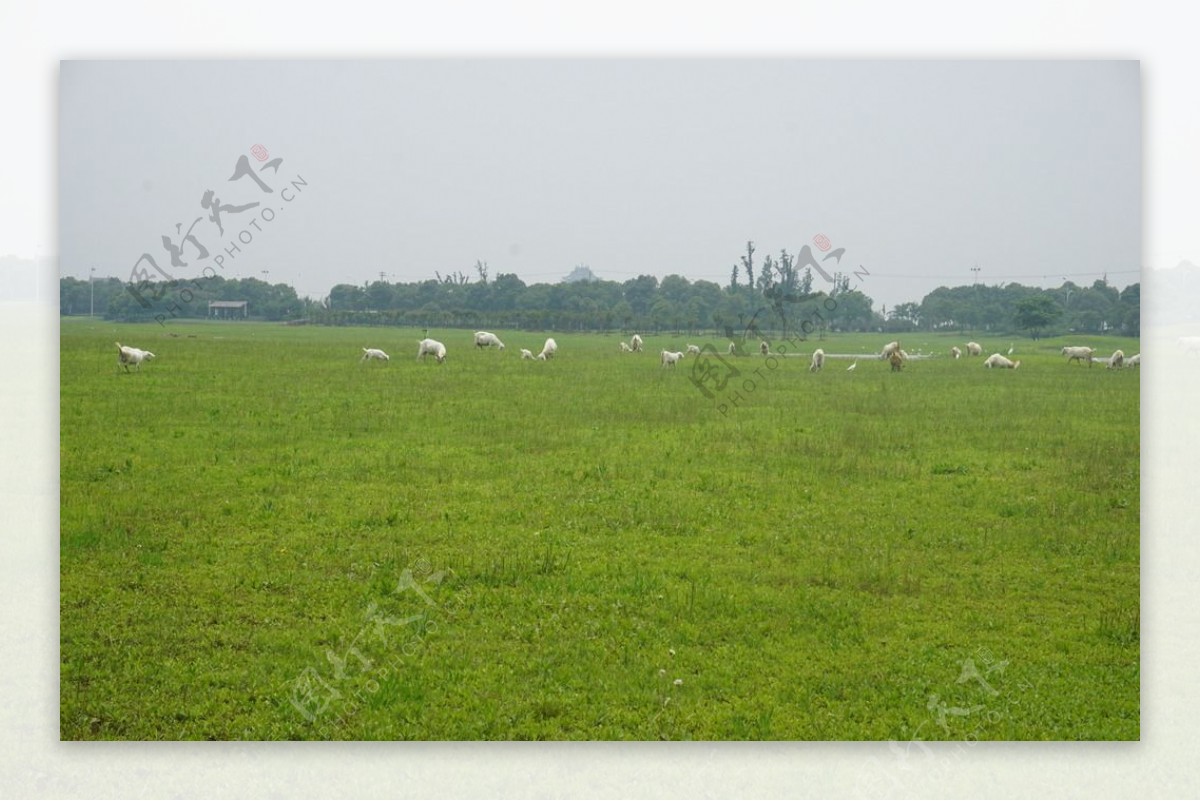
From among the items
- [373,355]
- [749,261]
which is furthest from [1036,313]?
[373,355]

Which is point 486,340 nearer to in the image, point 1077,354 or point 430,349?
point 430,349

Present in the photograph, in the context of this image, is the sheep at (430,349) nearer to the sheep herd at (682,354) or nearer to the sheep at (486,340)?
the sheep herd at (682,354)

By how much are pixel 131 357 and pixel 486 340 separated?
238 centimetres

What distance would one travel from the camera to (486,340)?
23.4 feet

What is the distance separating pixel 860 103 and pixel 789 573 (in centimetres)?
275

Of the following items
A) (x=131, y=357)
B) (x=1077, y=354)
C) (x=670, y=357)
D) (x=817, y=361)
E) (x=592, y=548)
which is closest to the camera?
(x=592, y=548)

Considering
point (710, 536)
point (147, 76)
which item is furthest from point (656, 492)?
point (147, 76)

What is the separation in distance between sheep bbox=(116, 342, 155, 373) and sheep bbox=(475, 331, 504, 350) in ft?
7.15

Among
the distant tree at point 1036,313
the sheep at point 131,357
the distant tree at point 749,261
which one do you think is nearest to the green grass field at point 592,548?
the sheep at point 131,357

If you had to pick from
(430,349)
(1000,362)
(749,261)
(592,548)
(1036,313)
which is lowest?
(592,548)

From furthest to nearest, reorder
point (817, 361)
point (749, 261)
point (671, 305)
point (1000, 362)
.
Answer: point (817, 361) < point (1000, 362) < point (671, 305) < point (749, 261)

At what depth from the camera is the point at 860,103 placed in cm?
558

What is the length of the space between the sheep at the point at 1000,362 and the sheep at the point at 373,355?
14.1 feet

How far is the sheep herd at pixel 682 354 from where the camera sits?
597 cm
